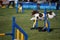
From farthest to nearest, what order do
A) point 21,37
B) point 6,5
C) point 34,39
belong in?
point 6,5 < point 34,39 < point 21,37

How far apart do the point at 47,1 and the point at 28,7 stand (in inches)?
150

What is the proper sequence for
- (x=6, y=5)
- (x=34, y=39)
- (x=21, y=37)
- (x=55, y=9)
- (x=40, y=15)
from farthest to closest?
1. (x=6, y=5)
2. (x=55, y=9)
3. (x=40, y=15)
4. (x=34, y=39)
5. (x=21, y=37)

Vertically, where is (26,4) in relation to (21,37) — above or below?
below

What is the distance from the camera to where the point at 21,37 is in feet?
17.6

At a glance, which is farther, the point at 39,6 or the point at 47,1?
the point at 47,1

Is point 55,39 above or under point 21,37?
under

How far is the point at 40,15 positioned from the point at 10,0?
1450cm

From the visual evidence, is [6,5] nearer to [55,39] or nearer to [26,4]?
[26,4]

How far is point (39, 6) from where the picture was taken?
2253 cm

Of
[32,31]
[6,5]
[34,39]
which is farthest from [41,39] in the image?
[6,5]

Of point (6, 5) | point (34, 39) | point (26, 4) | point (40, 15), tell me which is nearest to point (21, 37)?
point (34, 39)

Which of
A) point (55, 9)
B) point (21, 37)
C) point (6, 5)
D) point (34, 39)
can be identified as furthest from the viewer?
point (6, 5)

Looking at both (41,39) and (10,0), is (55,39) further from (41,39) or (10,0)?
(10,0)

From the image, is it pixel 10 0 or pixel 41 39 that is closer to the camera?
pixel 41 39
